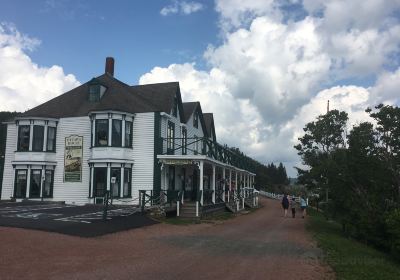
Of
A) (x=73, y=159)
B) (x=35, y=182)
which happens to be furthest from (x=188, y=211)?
(x=35, y=182)

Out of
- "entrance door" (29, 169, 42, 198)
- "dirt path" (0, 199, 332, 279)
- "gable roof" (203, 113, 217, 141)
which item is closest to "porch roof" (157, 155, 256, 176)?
"entrance door" (29, 169, 42, 198)

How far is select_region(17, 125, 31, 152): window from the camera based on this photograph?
1139 inches

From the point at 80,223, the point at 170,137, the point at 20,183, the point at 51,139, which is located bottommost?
the point at 80,223

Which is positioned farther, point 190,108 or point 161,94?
point 190,108

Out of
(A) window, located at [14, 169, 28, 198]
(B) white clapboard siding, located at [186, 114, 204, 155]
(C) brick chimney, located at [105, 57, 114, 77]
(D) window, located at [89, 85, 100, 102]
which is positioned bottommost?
(A) window, located at [14, 169, 28, 198]

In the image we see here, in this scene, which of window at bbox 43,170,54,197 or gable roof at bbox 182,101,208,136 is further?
gable roof at bbox 182,101,208,136

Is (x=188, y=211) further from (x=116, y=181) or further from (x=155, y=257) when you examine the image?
(x=155, y=257)

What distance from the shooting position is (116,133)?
27516mm

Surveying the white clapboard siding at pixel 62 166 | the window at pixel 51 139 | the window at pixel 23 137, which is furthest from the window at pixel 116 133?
the window at pixel 23 137

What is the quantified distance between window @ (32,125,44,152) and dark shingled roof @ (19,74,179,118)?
887mm

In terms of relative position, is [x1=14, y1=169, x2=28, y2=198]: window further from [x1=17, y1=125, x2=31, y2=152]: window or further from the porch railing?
the porch railing

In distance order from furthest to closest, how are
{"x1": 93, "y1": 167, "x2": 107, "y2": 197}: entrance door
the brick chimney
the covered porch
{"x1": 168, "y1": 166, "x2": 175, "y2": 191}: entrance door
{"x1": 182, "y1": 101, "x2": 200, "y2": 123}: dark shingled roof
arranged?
{"x1": 182, "y1": 101, "x2": 200, "y2": 123}: dark shingled roof → the brick chimney → {"x1": 168, "y1": 166, "x2": 175, "y2": 191}: entrance door → {"x1": 93, "y1": 167, "x2": 107, "y2": 197}: entrance door → the covered porch

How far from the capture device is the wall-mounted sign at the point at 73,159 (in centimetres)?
2888

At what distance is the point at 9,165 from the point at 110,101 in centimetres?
834
